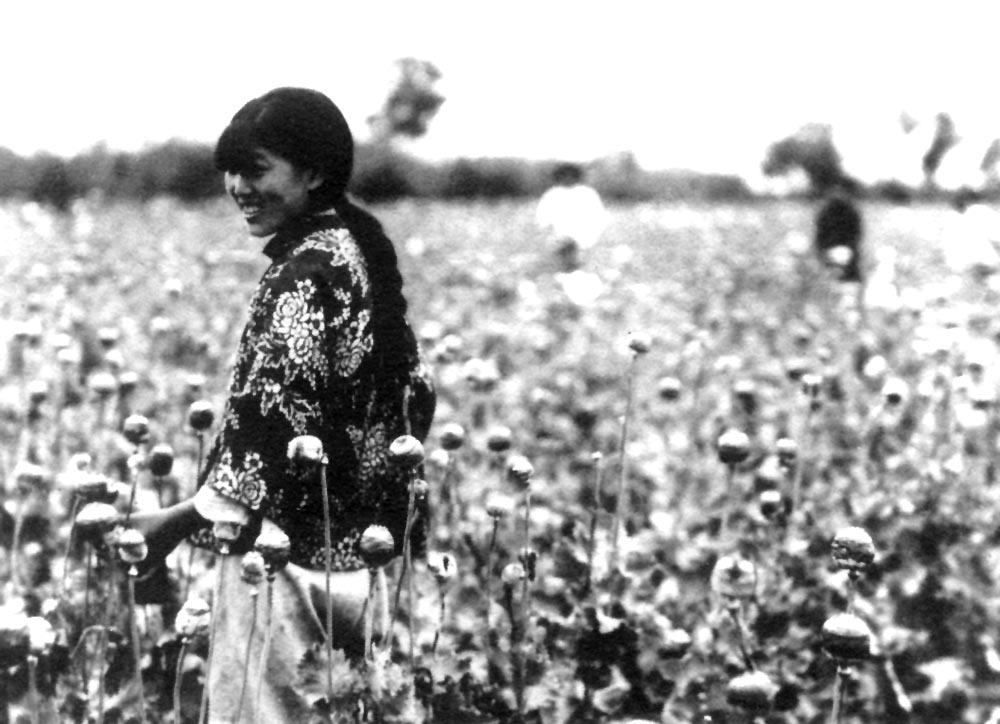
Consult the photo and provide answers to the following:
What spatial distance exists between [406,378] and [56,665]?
0.80m

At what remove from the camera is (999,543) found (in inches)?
150

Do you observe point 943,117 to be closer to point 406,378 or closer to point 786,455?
point 786,455

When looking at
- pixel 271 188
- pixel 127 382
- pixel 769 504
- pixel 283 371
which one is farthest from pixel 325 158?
pixel 127 382

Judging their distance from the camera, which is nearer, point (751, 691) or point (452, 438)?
point (751, 691)

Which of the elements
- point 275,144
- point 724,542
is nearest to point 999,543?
point 724,542

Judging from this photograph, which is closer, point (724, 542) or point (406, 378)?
point (406, 378)

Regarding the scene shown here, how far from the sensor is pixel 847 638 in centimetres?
170

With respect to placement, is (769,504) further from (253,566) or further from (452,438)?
(253,566)

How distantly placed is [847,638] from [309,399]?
91cm

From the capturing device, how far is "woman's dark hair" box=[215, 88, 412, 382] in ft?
7.29

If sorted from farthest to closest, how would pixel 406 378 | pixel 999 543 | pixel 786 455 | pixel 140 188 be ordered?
1. pixel 140 188
2. pixel 999 543
3. pixel 786 455
4. pixel 406 378

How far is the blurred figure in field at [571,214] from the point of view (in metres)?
10.6

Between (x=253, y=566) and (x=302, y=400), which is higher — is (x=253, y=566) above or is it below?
below

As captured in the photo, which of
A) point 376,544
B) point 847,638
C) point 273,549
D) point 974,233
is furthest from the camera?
point 974,233
